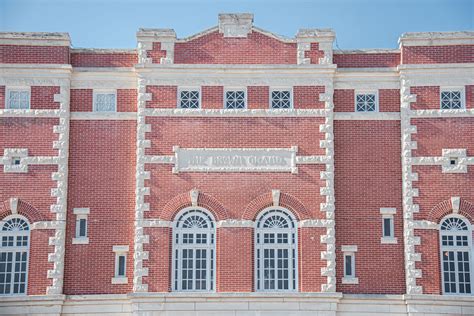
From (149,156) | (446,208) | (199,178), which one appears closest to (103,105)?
(149,156)

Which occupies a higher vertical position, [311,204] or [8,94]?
[8,94]

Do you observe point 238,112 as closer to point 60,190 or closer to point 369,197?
point 369,197

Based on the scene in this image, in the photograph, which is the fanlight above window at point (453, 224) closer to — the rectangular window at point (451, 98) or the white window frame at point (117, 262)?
the rectangular window at point (451, 98)

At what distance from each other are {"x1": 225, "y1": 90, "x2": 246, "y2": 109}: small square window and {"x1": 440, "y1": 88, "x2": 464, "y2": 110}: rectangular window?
667 cm

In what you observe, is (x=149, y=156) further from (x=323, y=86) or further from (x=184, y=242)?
(x=323, y=86)

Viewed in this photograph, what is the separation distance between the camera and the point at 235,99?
25719 millimetres

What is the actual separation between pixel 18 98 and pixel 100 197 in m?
4.37

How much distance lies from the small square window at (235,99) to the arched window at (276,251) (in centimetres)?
368

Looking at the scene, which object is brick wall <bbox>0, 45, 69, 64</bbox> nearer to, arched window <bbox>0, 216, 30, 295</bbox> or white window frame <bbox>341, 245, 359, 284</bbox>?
arched window <bbox>0, 216, 30, 295</bbox>

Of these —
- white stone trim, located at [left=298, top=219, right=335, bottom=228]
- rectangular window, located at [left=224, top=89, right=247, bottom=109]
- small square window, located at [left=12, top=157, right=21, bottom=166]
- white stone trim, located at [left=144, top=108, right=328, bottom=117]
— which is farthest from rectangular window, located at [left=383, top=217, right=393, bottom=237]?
small square window, located at [left=12, top=157, right=21, bottom=166]

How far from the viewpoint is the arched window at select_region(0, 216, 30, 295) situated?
24.4m

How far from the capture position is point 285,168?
25031 millimetres

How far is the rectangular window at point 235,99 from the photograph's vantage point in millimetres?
25625

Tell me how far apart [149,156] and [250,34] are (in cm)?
540
